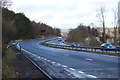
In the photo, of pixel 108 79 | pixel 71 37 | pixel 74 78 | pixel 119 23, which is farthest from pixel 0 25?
pixel 71 37

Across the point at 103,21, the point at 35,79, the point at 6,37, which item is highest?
the point at 103,21

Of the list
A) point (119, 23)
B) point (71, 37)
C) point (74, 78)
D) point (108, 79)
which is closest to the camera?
point (108, 79)

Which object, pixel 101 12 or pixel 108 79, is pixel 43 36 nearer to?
pixel 101 12

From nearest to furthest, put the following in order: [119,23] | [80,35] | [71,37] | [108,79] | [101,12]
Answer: [108,79], [119,23], [101,12], [80,35], [71,37]

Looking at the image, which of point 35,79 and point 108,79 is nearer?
point 108,79

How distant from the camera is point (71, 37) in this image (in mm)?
91875

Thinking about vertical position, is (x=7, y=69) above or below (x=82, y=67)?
above

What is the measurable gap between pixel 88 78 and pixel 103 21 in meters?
55.0

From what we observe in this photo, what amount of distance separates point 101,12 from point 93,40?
8.54m

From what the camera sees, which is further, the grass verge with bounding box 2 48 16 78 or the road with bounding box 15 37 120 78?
the road with bounding box 15 37 120 78

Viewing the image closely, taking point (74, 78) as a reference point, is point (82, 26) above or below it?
above

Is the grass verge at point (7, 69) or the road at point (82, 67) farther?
the road at point (82, 67)

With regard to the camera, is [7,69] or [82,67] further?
[82,67]

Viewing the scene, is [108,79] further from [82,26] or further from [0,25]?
[82,26]
